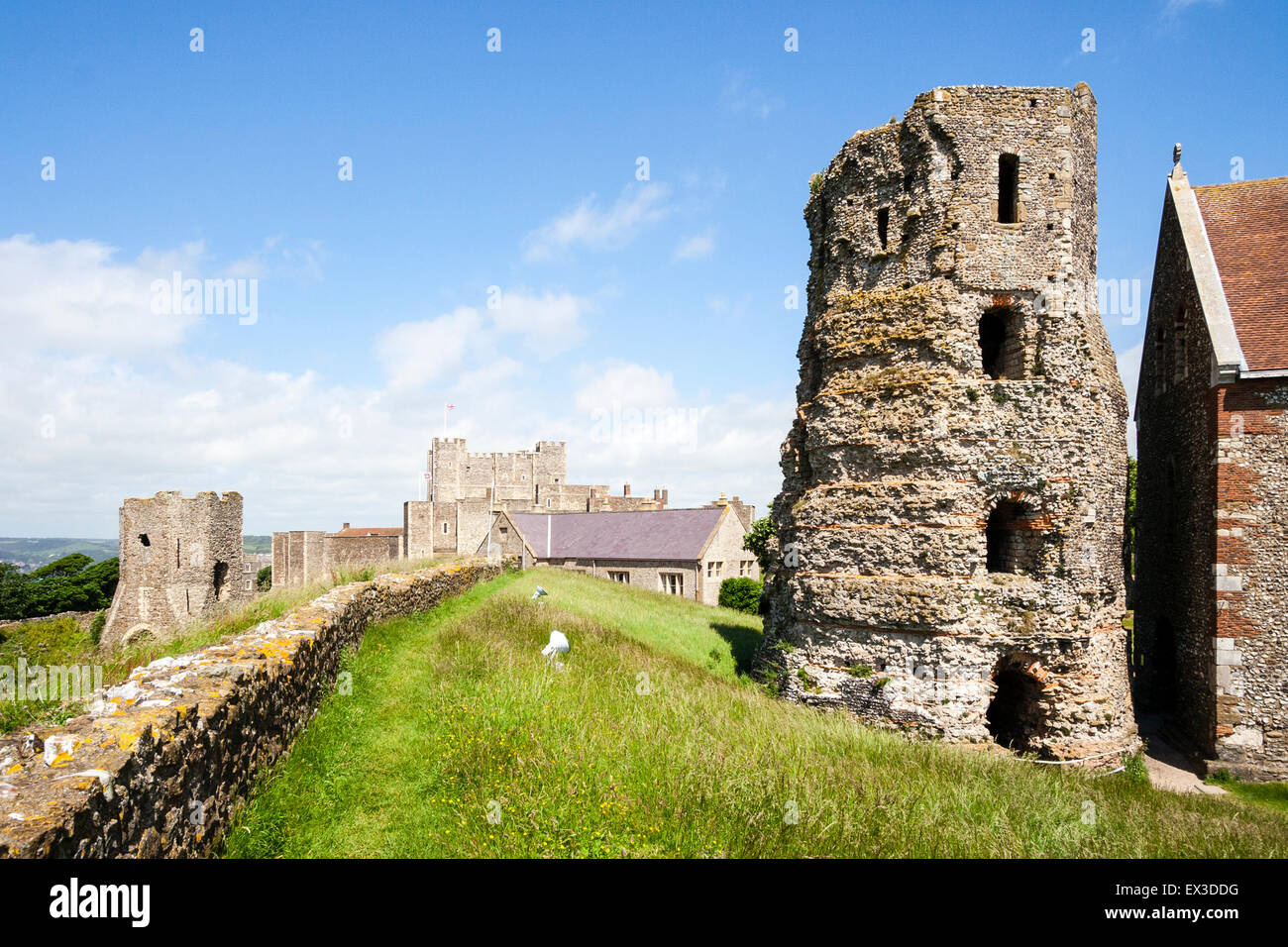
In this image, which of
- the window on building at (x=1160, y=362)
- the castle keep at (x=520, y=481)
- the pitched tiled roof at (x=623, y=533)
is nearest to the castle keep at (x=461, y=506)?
the castle keep at (x=520, y=481)

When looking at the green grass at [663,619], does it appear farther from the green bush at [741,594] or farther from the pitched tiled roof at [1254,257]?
the pitched tiled roof at [1254,257]

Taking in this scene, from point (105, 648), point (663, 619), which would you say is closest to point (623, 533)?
point (663, 619)

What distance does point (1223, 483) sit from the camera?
44.3ft

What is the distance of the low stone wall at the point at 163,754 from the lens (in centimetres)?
354

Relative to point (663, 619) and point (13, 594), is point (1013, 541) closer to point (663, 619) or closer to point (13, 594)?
point (663, 619)

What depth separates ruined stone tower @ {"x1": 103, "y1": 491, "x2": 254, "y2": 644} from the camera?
23641mm

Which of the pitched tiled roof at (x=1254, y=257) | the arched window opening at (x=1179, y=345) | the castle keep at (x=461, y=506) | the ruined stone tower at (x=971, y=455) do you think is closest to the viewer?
the ruined stone tower at (x=971, y=455)

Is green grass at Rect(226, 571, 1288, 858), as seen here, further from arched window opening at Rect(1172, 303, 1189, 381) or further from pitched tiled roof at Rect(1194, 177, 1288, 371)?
arched window opening at Rect(1172, 303, 1189, 381)

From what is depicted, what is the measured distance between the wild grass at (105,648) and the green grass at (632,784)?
155cm

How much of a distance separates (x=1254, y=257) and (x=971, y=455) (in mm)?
8864

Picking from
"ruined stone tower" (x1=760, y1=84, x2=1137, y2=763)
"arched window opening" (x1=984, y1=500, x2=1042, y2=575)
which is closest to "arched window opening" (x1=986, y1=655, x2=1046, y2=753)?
"ruined stone tower" (x1=760, y1=84, x2=1137, y2=763)
